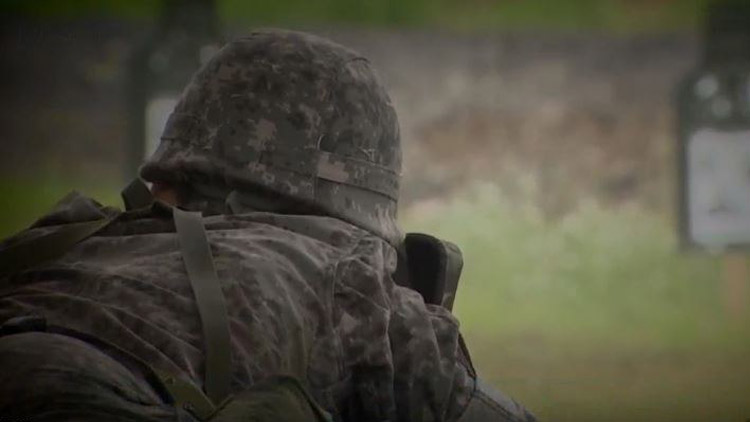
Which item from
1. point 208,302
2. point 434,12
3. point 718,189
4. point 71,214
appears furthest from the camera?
point 718,189

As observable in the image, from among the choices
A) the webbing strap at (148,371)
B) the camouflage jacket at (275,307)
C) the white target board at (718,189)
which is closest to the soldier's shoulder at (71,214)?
the camouflage jacket at (275,307)

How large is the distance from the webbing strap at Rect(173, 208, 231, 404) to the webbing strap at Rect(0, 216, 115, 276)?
0.24ft

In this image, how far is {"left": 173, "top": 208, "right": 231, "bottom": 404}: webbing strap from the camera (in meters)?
0.79

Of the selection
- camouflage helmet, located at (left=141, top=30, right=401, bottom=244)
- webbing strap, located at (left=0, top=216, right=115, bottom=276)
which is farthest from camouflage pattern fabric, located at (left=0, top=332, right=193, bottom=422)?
camouflage helmet, located at (left=141, top=30, right=401, bottom=244)

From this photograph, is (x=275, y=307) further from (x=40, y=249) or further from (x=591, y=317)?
(x=591, y=317)

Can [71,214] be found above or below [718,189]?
above

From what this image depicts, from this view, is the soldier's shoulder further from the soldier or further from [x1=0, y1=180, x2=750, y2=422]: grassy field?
[x1=0, y1=180, x2=750, y2=422]: grassy field

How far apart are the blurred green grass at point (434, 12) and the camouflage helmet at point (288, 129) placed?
3.27 feet

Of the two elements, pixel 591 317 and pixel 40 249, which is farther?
pixel 591 317

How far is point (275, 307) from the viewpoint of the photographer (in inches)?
33.1

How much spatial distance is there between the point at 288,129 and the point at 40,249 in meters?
0.23

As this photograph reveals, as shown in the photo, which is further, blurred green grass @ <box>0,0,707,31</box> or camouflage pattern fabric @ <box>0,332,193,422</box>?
blurred green grass @ <box>0,0,707,31</box>

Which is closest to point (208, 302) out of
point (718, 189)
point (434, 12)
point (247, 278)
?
point (247, 278)

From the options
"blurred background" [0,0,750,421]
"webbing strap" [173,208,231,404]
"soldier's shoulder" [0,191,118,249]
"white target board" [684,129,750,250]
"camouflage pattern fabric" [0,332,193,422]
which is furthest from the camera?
"white target board" [684,129,750,250]
